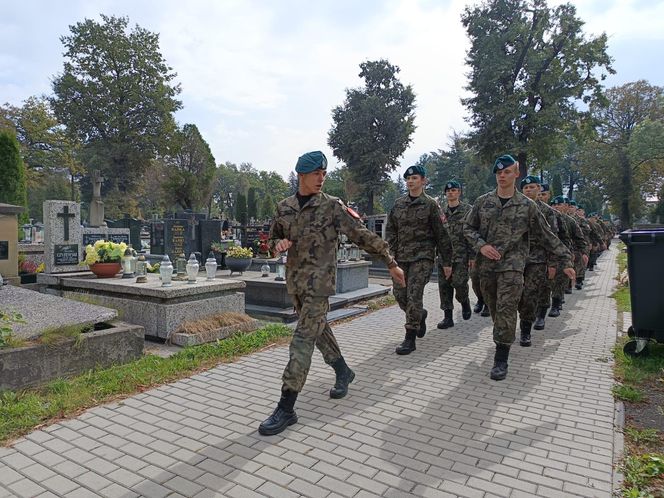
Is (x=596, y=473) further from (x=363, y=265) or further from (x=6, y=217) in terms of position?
(x=6, y=217)

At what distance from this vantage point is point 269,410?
3.58 metres

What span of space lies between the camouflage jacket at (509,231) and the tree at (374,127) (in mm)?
35138

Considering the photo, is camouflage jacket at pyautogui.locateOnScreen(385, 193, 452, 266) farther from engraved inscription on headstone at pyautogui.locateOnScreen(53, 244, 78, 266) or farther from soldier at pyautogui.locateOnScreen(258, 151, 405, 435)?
engraved inscription on headstone at pyautogui.locateOnScreen(53, 244, 78, 266)

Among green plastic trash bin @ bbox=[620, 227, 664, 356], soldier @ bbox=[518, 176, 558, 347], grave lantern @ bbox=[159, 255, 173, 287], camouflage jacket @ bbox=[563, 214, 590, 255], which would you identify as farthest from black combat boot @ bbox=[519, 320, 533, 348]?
grave lantern @ bbox=[159, 255, 173, 287]

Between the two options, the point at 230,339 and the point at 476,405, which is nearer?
the point at 476,405

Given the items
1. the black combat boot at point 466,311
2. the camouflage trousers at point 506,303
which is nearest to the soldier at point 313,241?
the camouflage trousers at point 506,303

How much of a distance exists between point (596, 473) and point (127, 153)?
36.1m

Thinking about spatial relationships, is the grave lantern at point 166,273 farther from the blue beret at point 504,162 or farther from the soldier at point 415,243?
the blue beret at point 504,162

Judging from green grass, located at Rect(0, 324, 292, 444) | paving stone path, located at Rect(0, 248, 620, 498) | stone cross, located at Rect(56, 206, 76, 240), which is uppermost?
stone cross, located at Rect(56, 206, 76, 240)

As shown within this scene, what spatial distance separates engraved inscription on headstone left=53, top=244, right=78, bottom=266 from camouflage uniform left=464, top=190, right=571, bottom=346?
5.83 m

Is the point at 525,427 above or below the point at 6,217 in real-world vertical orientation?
below

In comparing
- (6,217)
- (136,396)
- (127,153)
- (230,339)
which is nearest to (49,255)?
(6,217)

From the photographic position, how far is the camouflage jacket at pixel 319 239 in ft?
11.1

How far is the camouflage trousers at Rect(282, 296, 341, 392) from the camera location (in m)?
3.14
